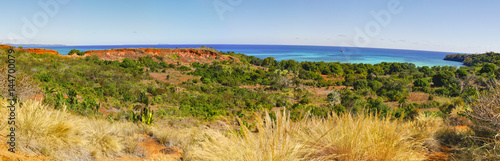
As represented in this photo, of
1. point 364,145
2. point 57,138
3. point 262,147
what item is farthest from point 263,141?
point 57,138

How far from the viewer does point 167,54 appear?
49812 millimetres

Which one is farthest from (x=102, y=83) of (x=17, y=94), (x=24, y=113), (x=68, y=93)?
(x=24, y=113)

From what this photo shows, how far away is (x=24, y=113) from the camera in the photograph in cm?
356

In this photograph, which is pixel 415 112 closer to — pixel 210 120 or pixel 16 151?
pixel 210 120

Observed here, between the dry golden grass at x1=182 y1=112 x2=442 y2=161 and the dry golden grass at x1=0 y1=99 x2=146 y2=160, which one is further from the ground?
the dry golden grass at x1=182 y1=112 x2=442 y2=161

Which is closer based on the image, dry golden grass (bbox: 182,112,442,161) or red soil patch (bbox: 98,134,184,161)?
dry golden grass (bbox: 182,112,442,161)

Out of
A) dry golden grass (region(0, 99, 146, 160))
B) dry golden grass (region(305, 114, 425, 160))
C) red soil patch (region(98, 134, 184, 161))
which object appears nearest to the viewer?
dry golden grass (region(305, 114, 425, 160))

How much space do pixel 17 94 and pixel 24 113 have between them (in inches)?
95.0

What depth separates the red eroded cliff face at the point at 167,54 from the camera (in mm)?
41659

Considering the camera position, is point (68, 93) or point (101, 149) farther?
point (68, 93)

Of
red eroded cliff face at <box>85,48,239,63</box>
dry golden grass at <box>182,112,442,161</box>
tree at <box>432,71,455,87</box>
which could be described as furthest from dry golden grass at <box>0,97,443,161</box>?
red eroded cliff face at <box>85,48,239,63</box>

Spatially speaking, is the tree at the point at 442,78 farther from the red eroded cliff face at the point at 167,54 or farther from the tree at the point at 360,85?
the red eroded cliff face at the point at 167,54

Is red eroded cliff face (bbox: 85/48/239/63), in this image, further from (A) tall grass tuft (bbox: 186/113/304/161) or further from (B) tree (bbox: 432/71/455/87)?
(A) tall grass tuft (bbox: 186/113/304/161)

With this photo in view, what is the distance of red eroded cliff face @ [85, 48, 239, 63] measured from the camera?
41.7m
